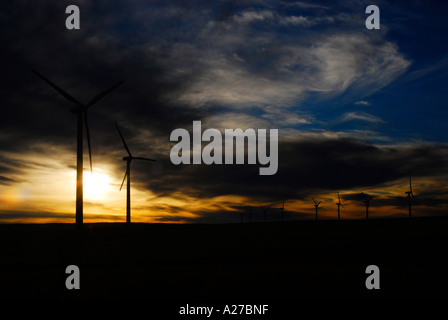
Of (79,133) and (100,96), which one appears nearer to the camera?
(79,133)

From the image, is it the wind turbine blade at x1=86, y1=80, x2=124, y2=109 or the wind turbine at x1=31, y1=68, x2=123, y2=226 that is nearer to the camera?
the wind turbine at x1=31, y1=68, x2=123, y2=226

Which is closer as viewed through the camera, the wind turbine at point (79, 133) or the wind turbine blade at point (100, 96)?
the wind turbine at point (79, 133)

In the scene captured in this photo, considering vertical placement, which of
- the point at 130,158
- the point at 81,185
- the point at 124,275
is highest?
the point at 130,158
